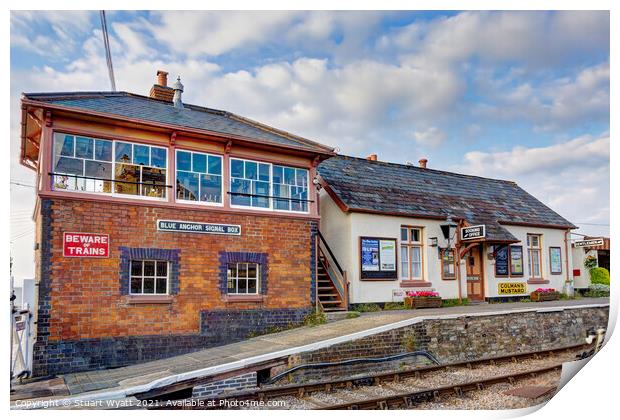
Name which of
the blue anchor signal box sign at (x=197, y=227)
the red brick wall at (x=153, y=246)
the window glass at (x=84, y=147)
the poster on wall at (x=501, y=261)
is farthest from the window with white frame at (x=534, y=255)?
the window glass at (x=84, y=147)

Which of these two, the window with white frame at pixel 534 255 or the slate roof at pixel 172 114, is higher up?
the slate roof at pixel 172 114

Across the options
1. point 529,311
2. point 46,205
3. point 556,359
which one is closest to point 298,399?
point 46,205

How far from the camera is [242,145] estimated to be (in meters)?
12.4

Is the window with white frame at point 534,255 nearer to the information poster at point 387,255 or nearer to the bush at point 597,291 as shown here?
the bush at point 597,291

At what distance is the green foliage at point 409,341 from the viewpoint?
11.5 metres

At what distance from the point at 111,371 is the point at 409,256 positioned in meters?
9.43

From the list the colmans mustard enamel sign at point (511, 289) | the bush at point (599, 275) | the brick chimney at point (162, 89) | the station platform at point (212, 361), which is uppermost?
the brick chimney at point (162, 89)

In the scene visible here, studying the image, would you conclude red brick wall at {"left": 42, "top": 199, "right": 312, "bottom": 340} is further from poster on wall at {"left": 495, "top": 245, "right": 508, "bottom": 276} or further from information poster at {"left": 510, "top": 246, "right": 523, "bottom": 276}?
information poster at {"left": 510, "top": 246, "right": 523, "bottom": 276}

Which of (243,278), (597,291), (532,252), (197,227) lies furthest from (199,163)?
(597,291)

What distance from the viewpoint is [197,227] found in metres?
11.7

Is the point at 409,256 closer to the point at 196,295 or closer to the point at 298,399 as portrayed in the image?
the point at 196,295

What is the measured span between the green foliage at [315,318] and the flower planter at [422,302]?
3.52 meters

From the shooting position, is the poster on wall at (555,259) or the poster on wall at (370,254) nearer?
the poster on wall at (370,254)

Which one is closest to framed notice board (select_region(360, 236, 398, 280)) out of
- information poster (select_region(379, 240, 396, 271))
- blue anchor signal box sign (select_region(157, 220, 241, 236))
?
information poster (select_region(379, 240, 396, 271))
